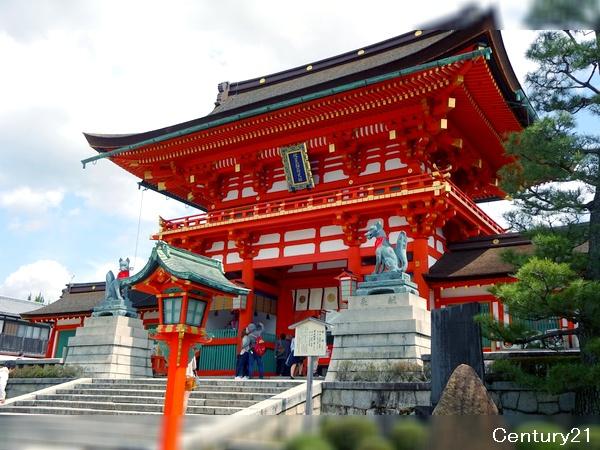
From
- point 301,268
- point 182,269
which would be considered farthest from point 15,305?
point 182,269

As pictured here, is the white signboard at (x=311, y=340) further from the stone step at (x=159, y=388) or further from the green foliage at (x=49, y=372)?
the green foliage at (x=49, y=372)

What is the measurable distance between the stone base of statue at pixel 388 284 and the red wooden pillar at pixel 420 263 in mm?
3935

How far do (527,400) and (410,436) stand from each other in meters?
8.50

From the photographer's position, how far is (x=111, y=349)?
15812mm

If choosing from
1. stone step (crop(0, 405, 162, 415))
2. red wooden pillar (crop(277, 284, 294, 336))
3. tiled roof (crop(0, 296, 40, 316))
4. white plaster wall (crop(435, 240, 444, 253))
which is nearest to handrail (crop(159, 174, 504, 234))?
white plaster wall (crop(435, 240, 444, 253))

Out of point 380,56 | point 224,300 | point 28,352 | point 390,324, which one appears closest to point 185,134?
point 224,300

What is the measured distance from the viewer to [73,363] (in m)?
16.3

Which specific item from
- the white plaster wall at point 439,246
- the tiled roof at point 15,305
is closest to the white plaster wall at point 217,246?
the white plaster wall at point 439,246

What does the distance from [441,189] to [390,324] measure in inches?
224

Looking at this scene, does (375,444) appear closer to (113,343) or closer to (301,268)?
(113,343)

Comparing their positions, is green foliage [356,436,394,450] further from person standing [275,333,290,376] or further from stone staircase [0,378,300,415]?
person standing [275,333,290,376]

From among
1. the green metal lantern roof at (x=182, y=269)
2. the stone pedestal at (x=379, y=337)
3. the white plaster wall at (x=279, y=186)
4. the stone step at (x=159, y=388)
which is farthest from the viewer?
the white plaster wall at (x=279, y=186)

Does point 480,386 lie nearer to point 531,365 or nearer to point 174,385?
point 531,365

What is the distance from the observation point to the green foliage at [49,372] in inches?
621
